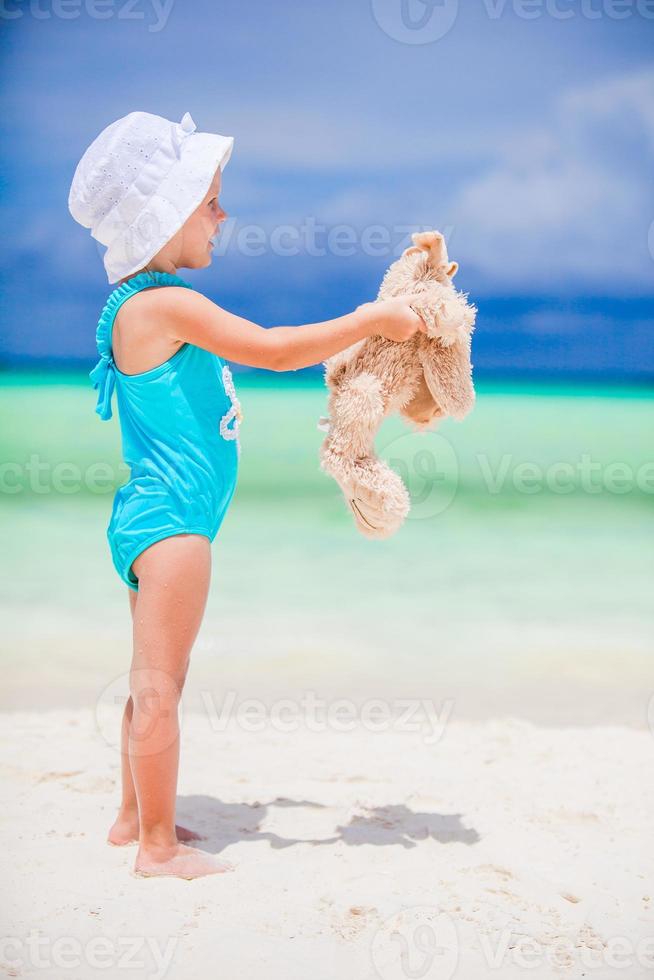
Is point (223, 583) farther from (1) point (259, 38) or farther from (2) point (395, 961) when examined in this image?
(1) point (259, 38)

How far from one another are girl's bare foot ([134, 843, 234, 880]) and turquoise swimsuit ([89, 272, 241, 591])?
1.67 ft

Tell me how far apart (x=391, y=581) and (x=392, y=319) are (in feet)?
9.42

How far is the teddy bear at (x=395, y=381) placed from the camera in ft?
5.49

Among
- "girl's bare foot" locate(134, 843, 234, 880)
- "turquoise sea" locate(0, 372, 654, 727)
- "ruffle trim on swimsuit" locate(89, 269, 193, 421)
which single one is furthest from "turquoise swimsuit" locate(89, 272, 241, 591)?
"turquoise sea" locate(0, 372, 654, 727)

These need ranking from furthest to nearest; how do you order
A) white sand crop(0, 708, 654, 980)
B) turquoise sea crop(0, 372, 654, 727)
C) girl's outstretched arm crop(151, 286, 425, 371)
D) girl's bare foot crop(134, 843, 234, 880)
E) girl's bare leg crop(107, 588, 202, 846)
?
turquoise sea crop(0, 372, 654, 727), girl's bare leg crop(107, 588, 202, 846), girl's bare foot crop(134, 843, 234, 880), girl's outstretched arm crop(151, 286, 425, 371), white sand crop(0, 708, 654, 980)

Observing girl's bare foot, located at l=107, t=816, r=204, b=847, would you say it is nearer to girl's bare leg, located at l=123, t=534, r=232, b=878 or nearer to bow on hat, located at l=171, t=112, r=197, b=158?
girl's bare leg, located at l=123, t=534, r=232, b=878

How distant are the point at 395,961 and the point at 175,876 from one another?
0.43 m

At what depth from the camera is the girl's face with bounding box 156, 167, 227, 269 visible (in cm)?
170

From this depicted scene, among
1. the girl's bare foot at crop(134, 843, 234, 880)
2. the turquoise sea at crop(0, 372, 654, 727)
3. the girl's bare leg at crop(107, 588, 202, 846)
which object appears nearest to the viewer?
the girl's bare foot at crop(134, 843, 234, 880)

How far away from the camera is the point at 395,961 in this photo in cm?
150

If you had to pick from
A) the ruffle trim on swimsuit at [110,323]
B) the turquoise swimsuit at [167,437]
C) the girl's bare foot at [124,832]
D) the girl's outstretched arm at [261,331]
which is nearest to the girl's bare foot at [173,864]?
the girl's bare foot at [124,832]

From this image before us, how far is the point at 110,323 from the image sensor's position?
1.70 m

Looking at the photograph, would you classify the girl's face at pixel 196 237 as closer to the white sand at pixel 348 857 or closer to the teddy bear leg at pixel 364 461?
the teddy bear leg at pixel 364 461

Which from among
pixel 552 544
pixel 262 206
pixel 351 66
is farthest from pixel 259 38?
pixel 552 544
